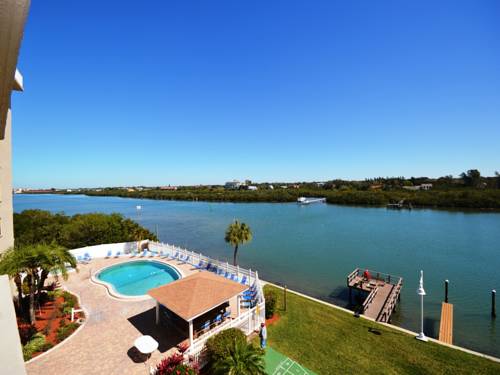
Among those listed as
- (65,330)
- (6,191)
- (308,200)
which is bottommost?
(65,330)

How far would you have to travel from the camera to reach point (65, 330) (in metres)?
10.1

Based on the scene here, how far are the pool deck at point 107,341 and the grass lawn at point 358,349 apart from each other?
4091 mm

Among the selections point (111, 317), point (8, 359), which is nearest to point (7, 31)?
point (8, 359)

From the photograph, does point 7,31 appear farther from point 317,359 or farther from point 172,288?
point 317,359

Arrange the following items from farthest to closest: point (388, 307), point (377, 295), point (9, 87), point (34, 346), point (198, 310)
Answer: point (377, 295), point (388, 307), point (198, 310), point (34, 346), point (9, 87)

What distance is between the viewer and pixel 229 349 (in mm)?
7992

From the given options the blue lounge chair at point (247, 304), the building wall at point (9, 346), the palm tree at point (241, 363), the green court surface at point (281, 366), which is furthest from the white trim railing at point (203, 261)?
the building wall at point (9, 346)

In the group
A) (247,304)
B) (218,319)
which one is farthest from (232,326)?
(247,304)

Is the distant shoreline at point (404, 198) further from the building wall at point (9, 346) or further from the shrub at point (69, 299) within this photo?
the building wall at point (9, 346)

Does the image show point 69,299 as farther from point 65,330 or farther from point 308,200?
point 308,200

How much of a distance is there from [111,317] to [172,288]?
12.1 feet

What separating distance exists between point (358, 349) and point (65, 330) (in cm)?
1289

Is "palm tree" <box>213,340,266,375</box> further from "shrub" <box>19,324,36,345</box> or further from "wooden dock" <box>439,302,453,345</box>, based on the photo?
"wooden dock" <box>439,302,453,345</box>

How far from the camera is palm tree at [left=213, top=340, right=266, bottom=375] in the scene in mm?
7168
